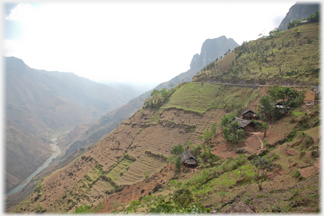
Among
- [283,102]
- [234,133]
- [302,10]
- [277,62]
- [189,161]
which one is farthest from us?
[302,10]

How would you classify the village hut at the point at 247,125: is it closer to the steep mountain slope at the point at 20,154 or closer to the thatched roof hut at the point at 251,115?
the thatched roof hut at the point at 251,115

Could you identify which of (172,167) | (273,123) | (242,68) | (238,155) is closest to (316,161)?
(238,155)

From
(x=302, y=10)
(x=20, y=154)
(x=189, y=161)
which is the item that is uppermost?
(x=302, y=10)

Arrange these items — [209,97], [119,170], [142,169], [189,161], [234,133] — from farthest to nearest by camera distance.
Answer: [209,97] < [119,170] < [142,169] < [234,133] < [189,161]

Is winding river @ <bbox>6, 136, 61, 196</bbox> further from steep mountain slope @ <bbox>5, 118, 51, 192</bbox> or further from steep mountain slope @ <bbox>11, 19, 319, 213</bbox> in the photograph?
steep mountain slope @ <bbox>11, 19, 319, 213</bbox>

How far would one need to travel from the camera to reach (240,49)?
2549 inches

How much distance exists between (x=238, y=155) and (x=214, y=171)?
5.08 metres

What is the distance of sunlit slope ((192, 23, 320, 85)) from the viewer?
123ft

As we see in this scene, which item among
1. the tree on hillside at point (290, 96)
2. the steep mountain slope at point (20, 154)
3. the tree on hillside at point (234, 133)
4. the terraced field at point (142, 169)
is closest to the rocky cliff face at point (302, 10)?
the tree on hillside at point (290, 96)

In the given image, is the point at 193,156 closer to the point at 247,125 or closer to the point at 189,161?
the point at 189,161

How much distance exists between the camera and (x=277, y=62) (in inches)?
1772

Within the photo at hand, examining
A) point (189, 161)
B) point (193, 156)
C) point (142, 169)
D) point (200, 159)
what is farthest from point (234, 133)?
point (142, 169)

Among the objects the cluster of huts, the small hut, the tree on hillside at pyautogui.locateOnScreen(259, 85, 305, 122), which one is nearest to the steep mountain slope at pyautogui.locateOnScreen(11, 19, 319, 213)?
the small hut

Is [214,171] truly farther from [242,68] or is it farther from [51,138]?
[51,138]
